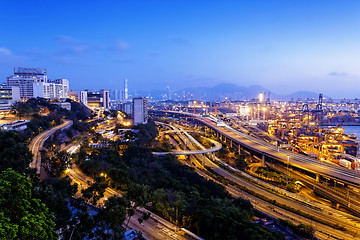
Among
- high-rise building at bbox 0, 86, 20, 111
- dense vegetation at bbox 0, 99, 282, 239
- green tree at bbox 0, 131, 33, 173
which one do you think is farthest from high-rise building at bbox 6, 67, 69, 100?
green tree at bbox 0, 131, 33, 173

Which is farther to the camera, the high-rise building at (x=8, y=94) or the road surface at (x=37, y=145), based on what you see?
the high-rise building at (x=8, y=94)

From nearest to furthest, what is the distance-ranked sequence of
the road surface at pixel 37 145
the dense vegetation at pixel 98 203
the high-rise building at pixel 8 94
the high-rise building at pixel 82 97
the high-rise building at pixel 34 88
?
the dense vegetation at pixel 98 203
the road surface at pixel 37 145
the high-rise building at pixel 8 94
the high-rise building at pixel 34 88
the high-rise building at pixel 82 97

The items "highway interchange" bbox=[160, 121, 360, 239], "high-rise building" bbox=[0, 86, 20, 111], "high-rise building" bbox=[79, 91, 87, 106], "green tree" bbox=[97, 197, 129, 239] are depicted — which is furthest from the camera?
"high-rise building" bbox=[79, 91, 87, 106]

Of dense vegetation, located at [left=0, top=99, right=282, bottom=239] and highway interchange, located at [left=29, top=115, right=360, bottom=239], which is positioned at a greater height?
dense vegetation, located at [left=0, top=99, right=282, bottom=239]

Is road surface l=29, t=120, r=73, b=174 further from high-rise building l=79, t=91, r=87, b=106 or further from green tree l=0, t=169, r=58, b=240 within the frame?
high-rise building l=79, t=91, r=87, b=106

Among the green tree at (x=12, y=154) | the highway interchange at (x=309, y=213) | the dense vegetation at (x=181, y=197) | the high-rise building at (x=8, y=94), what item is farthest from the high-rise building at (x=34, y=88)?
the highway interchange at (x=309, y=213)

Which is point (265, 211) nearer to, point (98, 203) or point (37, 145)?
point (98, 203)

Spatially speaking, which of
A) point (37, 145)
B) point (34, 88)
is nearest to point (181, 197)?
point (37, 145)

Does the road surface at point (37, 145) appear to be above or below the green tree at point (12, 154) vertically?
below

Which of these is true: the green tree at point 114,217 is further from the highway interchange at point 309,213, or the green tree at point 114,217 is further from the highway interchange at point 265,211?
the highway interchange at point 309,213
